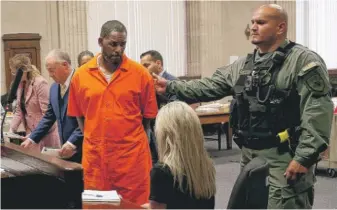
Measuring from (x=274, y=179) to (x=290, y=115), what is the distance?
345 millimetres

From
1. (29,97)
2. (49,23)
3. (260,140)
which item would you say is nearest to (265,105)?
(260,140)

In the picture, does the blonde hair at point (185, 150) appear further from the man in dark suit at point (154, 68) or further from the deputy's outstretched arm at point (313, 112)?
the man in dark suit at point (154, 68)

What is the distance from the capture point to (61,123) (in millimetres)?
4227

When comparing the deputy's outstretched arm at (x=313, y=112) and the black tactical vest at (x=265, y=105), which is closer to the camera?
the deputy's outstretched arm at (x=313, y=112)

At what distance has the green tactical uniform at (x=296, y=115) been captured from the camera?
2.85m

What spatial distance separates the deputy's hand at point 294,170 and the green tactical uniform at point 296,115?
0.02m

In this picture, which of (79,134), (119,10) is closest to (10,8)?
(119,10)

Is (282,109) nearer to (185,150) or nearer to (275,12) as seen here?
(275,12)

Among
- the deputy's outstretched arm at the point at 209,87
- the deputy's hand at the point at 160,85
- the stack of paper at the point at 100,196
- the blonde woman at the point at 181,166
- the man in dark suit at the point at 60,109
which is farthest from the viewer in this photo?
the man in dark suit at the point at 60,109

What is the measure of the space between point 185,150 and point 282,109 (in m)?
0.69

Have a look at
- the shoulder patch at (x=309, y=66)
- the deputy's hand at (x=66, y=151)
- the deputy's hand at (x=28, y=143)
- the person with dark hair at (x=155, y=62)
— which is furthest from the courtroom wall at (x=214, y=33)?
the shoulder patch at (x=309, y=66)

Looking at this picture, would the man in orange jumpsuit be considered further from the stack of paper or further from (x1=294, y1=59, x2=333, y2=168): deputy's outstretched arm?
(x1=294, y1=59, x2=333, y2=168): deputy's outstretched arm

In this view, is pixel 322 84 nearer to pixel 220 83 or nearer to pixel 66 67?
pixel 220 83

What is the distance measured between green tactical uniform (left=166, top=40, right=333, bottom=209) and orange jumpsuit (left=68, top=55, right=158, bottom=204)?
2.09 ft
